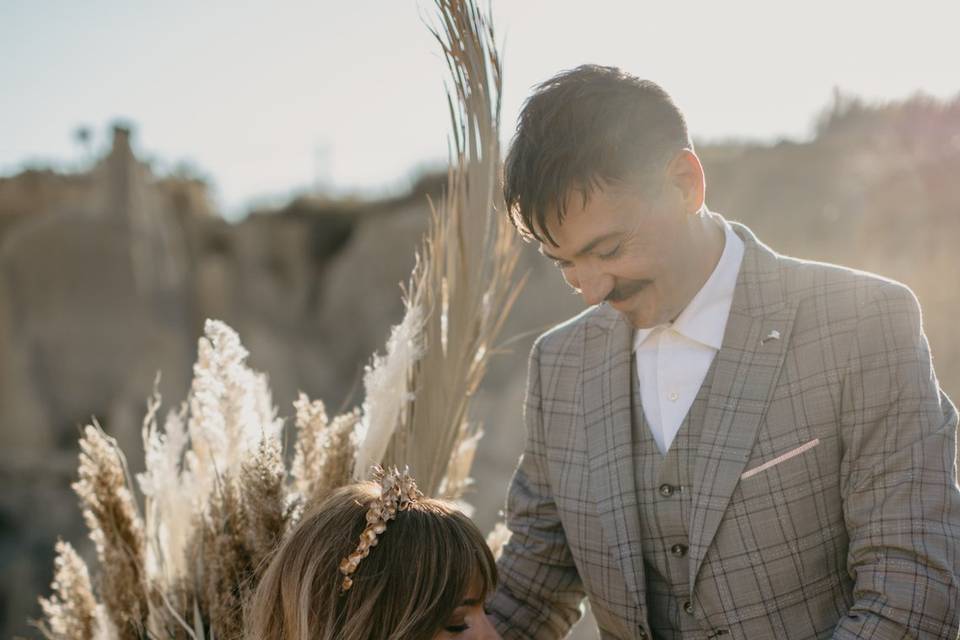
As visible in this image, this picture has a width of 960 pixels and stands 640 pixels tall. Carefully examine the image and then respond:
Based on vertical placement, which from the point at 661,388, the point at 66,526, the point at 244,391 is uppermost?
the point at 244,391

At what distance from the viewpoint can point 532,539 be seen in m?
2.10

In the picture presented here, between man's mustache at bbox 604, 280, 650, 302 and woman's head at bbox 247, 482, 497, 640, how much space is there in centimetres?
49

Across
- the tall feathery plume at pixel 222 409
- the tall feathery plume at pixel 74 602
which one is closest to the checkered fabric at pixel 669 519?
the tall feathery plume at pixel 222 409

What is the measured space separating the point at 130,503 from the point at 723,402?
1.22 meters

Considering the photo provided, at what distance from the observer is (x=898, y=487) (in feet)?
5.22

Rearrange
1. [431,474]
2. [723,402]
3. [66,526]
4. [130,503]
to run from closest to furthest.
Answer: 1. [723,402]
2. [130,503]
3. [431,474]
4. [66,526]

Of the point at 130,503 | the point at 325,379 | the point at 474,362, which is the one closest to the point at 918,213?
the point at 474,362

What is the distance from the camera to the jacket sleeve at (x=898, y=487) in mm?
1578

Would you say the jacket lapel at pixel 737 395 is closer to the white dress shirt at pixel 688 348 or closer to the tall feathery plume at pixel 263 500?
the white dress shirt at pixel 688 348

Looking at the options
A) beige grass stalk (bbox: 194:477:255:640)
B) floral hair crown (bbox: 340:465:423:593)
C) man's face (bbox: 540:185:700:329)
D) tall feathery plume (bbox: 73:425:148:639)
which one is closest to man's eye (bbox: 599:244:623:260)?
man's face (bbox: 540:185:700:329)

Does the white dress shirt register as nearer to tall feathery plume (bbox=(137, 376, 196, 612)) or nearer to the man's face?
the man's face

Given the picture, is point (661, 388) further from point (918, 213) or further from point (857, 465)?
point (918, 213)

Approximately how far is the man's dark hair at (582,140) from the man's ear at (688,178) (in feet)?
0.06

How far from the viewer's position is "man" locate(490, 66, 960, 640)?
5.27ft
